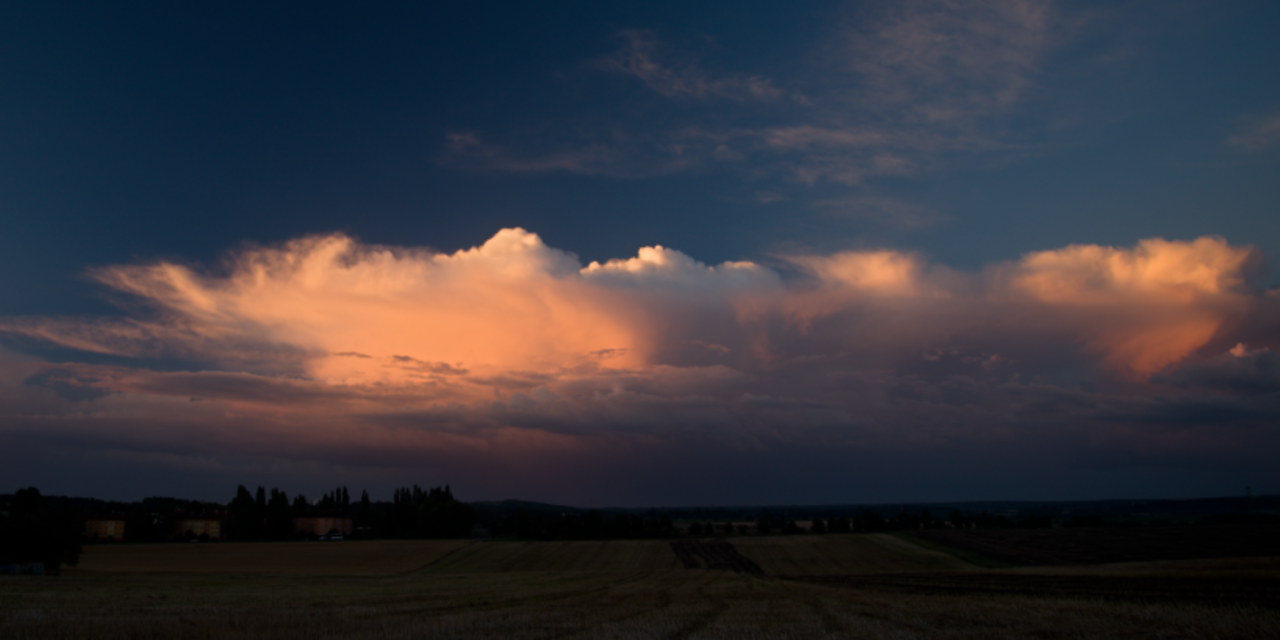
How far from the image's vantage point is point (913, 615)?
2062 centimetres

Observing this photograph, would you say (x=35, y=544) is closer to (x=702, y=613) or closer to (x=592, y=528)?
(x=702, y=613)

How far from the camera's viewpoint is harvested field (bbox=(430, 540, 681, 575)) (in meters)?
81.5

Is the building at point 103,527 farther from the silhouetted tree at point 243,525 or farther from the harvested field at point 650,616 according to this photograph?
the harvested field at point 650,616

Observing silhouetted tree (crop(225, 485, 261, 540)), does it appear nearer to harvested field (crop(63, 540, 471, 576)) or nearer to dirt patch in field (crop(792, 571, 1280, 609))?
harvested field (crop(63, 540, 471, 576))

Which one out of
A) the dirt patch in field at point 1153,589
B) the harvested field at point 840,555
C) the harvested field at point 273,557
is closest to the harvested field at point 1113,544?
the harvested field at point 840,555

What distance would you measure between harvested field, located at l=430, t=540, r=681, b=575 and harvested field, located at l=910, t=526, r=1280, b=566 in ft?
138

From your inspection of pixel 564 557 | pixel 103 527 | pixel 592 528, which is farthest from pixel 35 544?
pixel 103 527

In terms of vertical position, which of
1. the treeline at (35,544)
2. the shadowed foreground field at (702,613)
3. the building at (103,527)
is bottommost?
the building at (103,527)

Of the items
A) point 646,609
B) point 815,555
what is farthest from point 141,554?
point 646,609

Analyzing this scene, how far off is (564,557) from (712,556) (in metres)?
20.8

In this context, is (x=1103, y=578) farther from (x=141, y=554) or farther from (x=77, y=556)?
A: (x=141, y=554)

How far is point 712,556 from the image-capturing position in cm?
9244

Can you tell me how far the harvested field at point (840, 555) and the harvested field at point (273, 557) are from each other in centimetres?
4601

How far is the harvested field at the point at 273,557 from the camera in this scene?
261 ft
